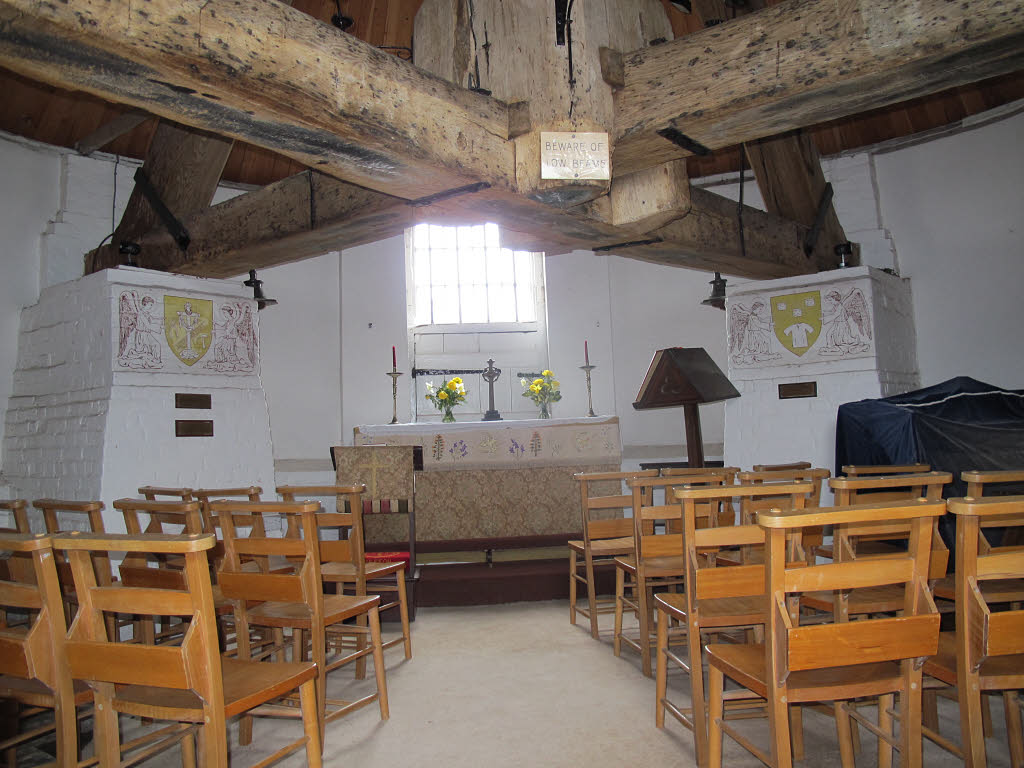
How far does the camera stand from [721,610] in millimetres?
2107

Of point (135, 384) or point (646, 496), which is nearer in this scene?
point (646, 496)

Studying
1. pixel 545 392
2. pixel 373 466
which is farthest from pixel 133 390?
pixel 545 392


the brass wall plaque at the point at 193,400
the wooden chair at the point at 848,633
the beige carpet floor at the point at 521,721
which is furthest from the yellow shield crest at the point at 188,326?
the wooden chair at the point at 848,633

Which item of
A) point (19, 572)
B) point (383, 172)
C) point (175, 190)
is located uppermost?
point (175, 190)

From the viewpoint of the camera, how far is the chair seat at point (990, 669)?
146cm

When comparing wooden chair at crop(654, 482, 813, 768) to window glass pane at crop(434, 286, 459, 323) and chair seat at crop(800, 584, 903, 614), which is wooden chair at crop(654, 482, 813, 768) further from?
window glass pane at crop(434, 286, 459, 323)

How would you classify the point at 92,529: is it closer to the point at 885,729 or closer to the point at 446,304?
the point at 885,729

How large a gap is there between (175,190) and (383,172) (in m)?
A: 2.35

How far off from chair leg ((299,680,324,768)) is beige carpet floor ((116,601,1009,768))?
0.49 meters

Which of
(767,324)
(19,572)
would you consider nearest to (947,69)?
(767,324)

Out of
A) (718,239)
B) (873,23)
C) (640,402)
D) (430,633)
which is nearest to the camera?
(873,23)

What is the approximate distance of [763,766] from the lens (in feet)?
6.70

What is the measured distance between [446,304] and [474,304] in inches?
11.1

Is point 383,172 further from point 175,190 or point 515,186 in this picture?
point 175,190
